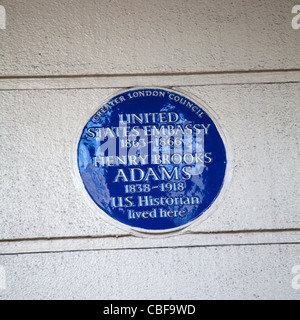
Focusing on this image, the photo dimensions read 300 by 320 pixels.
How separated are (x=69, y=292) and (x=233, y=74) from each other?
89.7 inches

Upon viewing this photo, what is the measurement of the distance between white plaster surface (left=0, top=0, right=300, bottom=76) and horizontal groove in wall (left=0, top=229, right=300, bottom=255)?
1392mm

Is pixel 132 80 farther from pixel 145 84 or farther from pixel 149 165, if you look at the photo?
pixel 149 165

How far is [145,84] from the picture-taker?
2.27 metres

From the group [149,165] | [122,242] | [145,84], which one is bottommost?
[122,242]

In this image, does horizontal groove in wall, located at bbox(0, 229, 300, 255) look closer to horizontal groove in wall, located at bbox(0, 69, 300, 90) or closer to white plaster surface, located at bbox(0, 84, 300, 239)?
white plaster surface, located at bbox(0, 84, 300, 239)

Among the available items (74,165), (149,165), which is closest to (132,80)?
(149,165)

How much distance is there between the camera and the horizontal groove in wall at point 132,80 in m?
2.26

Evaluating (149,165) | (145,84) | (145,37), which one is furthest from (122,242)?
(145,37)

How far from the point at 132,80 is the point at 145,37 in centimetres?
39

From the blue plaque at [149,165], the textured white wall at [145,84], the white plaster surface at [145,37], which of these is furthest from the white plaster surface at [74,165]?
the white plaster surface at [145,37]

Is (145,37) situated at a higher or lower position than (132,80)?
higher

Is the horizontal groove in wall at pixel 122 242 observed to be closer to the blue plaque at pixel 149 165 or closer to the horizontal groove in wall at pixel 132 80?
the blue plaque at pixel 149 165

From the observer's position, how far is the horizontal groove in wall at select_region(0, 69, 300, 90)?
2264 millimetres

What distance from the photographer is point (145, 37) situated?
2301 mm
